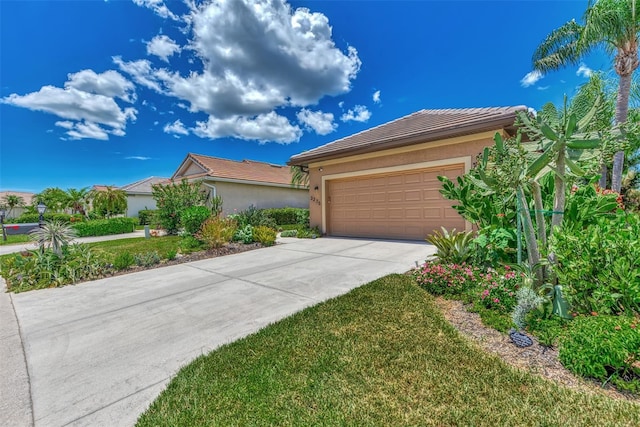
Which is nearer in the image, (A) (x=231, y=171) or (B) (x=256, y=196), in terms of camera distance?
(A) (x=231, y=171)

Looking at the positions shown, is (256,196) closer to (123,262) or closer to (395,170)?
(395,170)

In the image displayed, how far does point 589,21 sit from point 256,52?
12.1 metres

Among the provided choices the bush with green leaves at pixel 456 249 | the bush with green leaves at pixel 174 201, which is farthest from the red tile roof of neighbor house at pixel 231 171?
the bush with green leaves at pixel 456 249

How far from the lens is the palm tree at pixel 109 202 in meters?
21.1

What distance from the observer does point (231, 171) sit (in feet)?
55.3

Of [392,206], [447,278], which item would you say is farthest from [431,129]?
[447,278]

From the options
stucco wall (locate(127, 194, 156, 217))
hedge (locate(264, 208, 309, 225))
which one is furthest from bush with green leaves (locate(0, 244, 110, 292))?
stucco wall (locate(127, 194, 156, 217))

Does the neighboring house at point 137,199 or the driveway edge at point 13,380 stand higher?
the neighboring house at point 137,199

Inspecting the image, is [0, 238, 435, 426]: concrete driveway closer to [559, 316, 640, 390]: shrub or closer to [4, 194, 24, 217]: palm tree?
[559, 316, 640, 390]: shrub

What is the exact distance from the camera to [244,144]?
22.1 m

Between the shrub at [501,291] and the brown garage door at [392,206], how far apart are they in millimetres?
4860

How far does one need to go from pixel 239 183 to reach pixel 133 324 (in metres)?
13.3

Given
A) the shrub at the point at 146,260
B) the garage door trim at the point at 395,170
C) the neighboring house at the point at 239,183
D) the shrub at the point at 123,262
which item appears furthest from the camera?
the neighboring house at the point at 239,183

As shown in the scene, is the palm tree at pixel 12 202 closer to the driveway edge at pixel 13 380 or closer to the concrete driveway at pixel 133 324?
the concrete driveway at pixel 133 324
